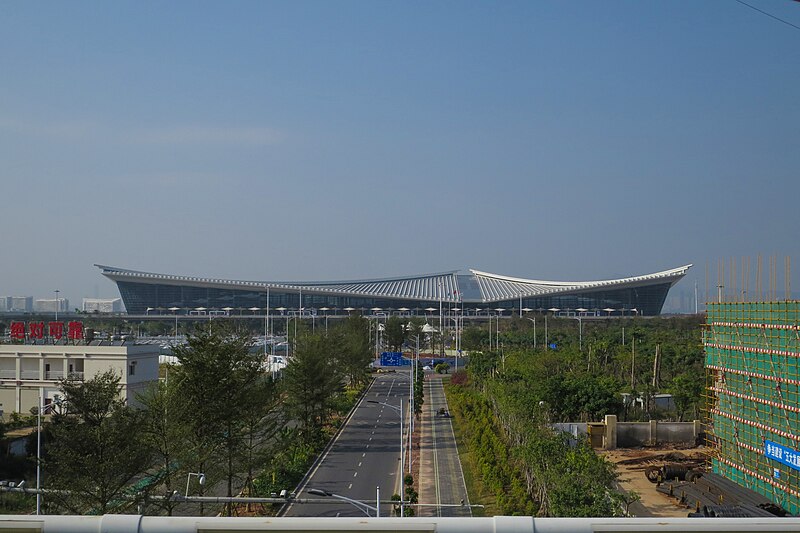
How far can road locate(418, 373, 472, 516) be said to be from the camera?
1362cm

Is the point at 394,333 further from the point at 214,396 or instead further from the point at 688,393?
the point at 214,396

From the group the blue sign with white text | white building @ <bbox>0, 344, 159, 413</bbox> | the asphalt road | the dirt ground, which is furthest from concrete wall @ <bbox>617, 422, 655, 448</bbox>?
the blue sign with white text

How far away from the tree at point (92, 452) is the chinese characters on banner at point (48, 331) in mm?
13600

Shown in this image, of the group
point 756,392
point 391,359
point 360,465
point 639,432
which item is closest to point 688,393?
point 639,432

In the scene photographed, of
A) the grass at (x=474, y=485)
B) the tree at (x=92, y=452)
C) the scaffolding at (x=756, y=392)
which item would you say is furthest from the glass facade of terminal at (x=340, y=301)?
the tree at (x=92, y=452)

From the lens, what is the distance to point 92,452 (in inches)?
392

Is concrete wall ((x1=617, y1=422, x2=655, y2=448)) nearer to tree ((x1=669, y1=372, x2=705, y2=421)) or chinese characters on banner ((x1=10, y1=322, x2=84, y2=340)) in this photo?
tree ((x1=669, y1=372, x2=705, y2=421))

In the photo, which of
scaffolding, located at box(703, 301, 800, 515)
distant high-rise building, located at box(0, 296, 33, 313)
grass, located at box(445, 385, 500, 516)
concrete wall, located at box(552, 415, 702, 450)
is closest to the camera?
scaffolding, located at box(703, 301, 800, 515)

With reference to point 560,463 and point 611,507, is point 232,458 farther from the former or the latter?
point 611,507

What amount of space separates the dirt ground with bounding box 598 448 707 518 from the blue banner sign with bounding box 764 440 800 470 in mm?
1754

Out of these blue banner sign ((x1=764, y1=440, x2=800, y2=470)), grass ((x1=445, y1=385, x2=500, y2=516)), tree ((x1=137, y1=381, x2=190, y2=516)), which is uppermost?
tree ((x1=137, y1=381, x2=190, y2=516))

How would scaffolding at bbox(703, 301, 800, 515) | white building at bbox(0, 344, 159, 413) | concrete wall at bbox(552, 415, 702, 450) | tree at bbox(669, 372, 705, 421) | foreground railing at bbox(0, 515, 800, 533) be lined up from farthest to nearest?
1. white building at bbox(0, 344, 159, 413)
2. tree at bbox(669, 372, 705, 421)
3. concrete wall at bbox(552, 415, 702, 450)
4. scaffolding at bbox(703, 301, 800, 515)
5. foreground railing at bbox(0, 515, 800, 533)

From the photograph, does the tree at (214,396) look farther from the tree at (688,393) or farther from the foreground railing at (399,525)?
the tree at (688,393)

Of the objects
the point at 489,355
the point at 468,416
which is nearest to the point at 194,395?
the point at 468,416
